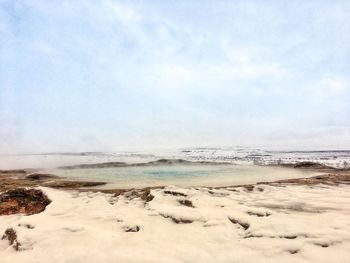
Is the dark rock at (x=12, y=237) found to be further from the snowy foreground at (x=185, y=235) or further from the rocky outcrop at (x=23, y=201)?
the rocky outcrop at (x=23, y=201)

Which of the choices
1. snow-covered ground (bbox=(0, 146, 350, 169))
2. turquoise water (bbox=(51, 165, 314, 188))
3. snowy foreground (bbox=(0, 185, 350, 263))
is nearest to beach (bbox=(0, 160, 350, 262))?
snowy foreground (bbox=(0, 185, 350, 263))

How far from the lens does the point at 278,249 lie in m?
4.67

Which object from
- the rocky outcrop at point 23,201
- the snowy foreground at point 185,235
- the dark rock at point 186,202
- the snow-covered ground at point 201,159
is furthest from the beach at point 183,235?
the snow-covered ground at point 201,159

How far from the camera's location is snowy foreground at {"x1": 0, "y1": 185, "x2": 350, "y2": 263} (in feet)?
15.2

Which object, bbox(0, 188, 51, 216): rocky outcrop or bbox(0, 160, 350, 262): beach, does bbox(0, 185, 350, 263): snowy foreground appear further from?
bbox(0, 188, 51, 216): rocky outcrop

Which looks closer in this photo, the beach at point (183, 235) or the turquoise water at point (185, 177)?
the beach at point (183, 235)

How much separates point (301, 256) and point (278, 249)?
32 cm

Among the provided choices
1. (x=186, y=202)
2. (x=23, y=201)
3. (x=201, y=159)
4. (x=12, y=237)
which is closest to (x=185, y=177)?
(x=23, y=201)

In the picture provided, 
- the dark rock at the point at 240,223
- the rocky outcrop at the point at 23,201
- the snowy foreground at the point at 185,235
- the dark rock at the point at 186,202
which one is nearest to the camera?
the snowy foreground at the point at 185,235

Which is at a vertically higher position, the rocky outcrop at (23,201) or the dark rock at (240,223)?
the dark rock at (240,223)

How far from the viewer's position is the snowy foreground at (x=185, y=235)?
4621 millimetres

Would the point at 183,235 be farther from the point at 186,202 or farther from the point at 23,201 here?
the point at 23,201

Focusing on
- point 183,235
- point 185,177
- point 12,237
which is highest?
point 183,235

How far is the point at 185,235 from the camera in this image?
5.45 meters
